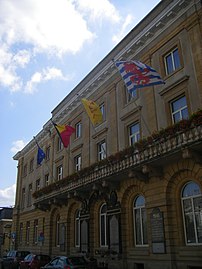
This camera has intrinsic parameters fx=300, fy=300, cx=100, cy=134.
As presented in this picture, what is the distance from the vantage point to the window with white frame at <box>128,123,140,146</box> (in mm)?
19766

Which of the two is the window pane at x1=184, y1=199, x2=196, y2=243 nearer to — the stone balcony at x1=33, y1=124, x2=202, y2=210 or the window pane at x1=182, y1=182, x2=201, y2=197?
the window pane at x1=182, y1=182, x2=201, y2=197

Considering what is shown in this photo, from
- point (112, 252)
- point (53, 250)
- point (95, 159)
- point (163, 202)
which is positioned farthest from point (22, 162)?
point (163, 202)

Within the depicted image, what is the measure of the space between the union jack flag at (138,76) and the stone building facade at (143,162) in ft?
6.45

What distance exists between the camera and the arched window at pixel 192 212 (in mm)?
14281

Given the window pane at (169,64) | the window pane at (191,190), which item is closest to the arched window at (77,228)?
the window pane at (191,190)

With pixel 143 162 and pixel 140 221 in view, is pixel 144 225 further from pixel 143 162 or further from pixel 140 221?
pixel 143 162

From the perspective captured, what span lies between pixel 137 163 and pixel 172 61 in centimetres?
675

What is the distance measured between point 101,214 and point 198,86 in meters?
11.4

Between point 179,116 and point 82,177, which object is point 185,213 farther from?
point 82,177

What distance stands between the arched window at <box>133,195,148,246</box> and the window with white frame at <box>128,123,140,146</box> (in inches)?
148

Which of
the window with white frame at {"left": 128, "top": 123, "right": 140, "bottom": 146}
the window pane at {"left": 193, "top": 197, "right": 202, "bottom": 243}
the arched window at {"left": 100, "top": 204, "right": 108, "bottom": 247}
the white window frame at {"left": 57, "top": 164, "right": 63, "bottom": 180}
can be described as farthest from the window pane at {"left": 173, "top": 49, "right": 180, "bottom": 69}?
the white window frame at {"left": 57, "top": 164, "right": 63, "bottom": 180}

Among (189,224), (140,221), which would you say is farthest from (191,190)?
(140,221)

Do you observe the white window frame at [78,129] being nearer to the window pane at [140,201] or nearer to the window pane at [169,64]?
the window pane at [140,201]

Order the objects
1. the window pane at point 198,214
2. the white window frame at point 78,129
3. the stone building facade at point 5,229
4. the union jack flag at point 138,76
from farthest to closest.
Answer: the stone building facade at point 5,229 < the white window frame at point 78,129 < the union jack flag at point 138,76 < the window pane at point 198,214
